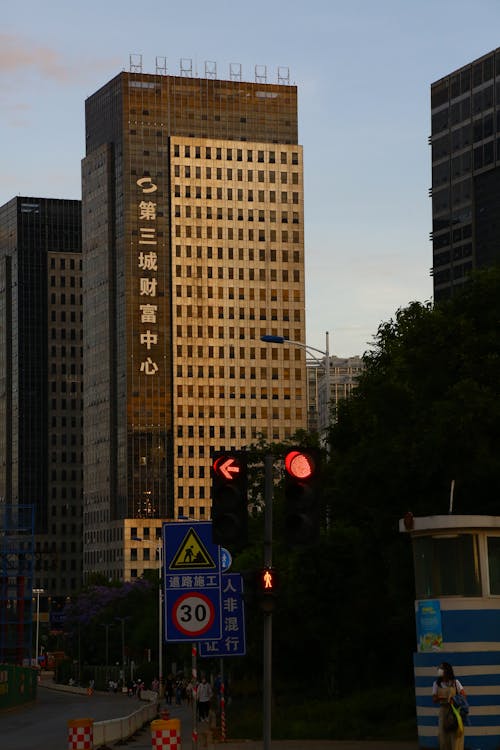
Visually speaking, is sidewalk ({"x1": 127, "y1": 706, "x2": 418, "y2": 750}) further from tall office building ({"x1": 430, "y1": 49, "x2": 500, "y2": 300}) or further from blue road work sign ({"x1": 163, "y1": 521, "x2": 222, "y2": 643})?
tall office building ({"x1": 430, "y1": 49, "x2": 500, "y2": 300})

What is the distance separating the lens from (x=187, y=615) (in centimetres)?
2452

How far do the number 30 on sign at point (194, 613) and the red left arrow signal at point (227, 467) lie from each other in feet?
15.5

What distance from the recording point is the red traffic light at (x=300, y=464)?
1991 cm

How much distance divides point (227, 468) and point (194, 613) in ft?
16.2

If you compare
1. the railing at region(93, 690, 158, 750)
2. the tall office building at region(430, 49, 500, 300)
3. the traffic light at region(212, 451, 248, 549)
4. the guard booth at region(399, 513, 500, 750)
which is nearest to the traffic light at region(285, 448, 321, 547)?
the traffic light at region(212, 451, 248, 549)

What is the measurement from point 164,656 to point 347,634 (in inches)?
3533

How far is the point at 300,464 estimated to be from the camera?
65.7 ft

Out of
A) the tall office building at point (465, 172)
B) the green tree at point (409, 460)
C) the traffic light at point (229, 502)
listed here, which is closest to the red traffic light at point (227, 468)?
the traffic light at point (229, 502)

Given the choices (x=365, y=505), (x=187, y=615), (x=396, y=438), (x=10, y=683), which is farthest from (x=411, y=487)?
(x=10, y=683)

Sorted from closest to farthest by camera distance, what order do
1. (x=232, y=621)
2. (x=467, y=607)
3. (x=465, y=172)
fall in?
(x=232, y=621)
(x=467, y=607)
(x=465, y=172)

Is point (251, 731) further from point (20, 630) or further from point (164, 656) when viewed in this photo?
point (164, 656)

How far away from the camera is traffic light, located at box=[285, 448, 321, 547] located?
19.7 metres

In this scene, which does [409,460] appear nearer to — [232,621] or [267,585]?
[232,621]

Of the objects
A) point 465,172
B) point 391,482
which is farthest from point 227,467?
point 465,172
